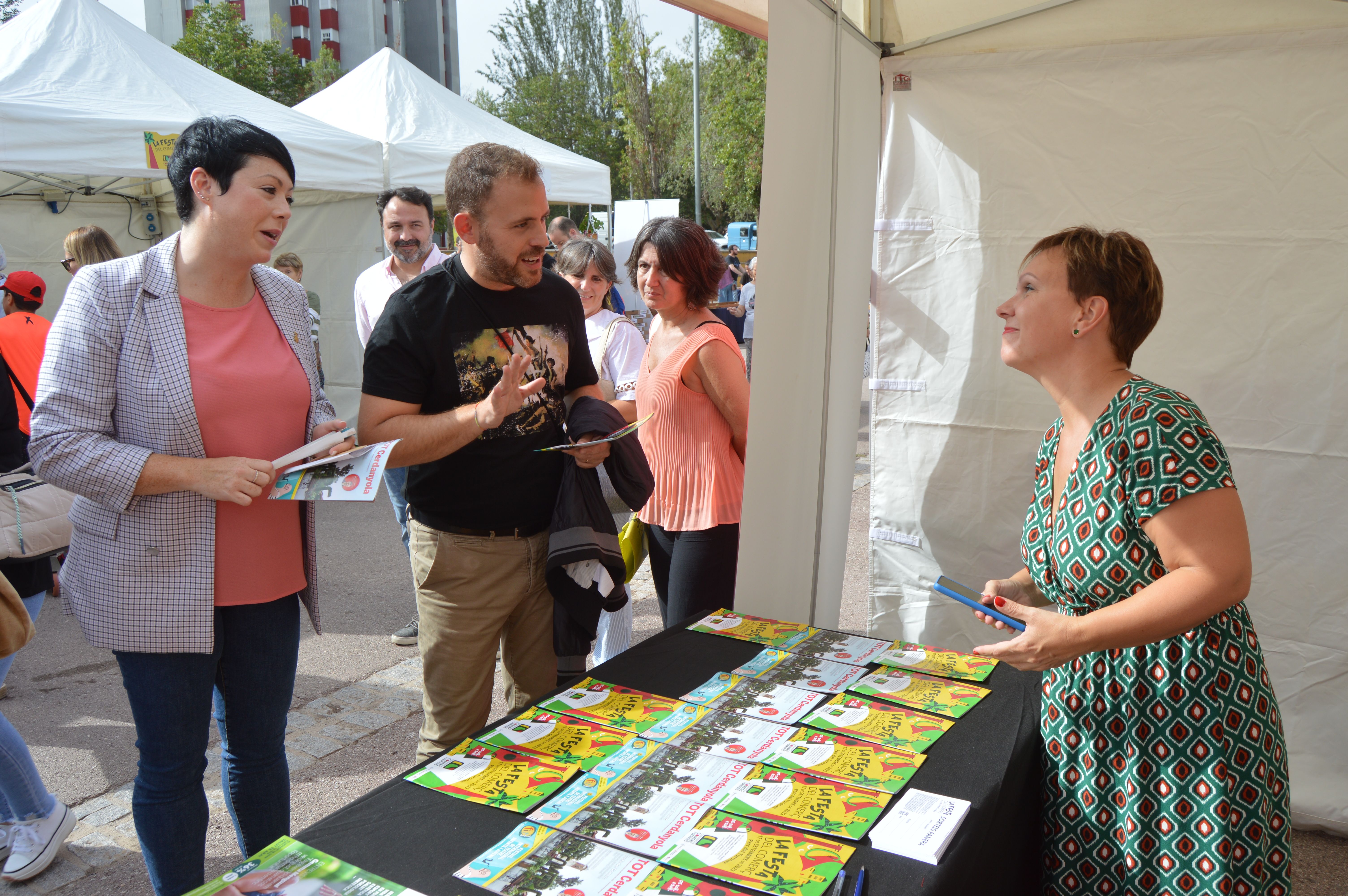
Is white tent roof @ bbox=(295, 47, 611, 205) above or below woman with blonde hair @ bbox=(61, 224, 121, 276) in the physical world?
above

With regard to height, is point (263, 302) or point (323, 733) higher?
point (263, 302)

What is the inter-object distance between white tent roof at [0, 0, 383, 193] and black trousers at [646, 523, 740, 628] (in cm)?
425

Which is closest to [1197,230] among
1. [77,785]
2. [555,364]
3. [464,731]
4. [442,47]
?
[555,364]

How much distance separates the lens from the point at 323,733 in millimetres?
3365

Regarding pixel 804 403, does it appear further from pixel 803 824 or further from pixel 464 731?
pixel 803 824

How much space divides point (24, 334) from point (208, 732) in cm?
275

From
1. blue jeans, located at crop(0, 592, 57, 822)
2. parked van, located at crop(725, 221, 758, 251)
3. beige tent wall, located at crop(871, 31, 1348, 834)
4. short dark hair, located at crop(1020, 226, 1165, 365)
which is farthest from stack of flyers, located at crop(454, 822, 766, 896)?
parked van, located at crop(725, 221, 758, 251)

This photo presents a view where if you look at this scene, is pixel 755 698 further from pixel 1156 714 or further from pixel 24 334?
pixel 24 334

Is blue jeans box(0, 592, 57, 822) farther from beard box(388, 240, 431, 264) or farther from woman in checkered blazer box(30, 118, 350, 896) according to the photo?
beard box(388, 240, 431, 264)

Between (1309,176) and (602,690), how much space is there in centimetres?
252

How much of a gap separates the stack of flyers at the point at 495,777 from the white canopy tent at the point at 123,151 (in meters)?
5.68

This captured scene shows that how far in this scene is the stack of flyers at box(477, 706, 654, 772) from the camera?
1.49 m

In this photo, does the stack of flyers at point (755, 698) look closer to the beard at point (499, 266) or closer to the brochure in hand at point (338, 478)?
the brochure in hand at point (338, 478)

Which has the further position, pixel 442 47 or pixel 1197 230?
pixel 442 47
